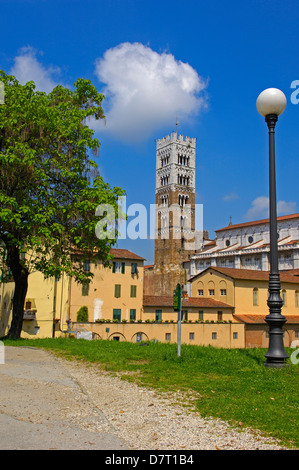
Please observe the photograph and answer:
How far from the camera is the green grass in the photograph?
6.28 m

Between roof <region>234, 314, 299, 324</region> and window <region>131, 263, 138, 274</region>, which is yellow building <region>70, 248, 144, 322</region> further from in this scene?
roof <region>234, 314, 299, 324</region>

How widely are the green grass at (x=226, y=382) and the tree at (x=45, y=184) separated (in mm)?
5064

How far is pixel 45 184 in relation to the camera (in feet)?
56.7

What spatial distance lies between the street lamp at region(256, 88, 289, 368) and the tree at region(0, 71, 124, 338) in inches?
311

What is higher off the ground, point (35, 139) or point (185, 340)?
point (35, 139)

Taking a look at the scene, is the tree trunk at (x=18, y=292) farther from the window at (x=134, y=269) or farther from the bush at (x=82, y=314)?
the window at (x=134, y=269)

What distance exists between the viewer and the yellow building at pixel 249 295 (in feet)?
156

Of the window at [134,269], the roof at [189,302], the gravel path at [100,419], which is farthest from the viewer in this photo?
the window at [134,269]

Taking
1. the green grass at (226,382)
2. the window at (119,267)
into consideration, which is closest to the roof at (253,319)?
the window at (119,267)

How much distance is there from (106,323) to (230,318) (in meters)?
15.9

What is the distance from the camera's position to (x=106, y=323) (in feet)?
127

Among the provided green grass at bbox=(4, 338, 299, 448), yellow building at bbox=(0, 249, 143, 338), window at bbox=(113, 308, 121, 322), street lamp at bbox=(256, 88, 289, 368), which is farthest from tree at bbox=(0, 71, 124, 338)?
window at bbox=(113, 308, 121, 322)

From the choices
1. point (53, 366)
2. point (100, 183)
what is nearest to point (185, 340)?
point (100, 183)
